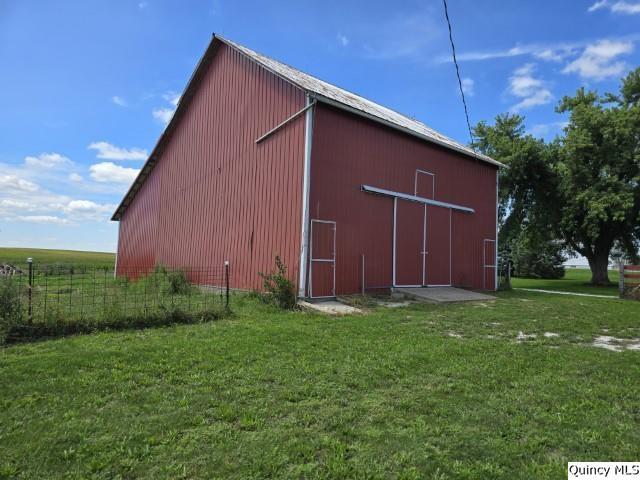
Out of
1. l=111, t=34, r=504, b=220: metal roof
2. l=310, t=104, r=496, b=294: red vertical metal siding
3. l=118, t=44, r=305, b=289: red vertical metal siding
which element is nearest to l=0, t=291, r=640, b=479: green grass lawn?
l=310, t=104, r=496, b=294: red vertical metal siding

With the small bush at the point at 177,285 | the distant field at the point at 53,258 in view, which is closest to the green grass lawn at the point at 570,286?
the small bush at the point at 177,285

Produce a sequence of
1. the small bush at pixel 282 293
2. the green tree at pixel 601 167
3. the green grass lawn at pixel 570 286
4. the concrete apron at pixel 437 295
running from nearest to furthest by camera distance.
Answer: the small bush at pixel 282 293 < the concrete apron at pixel 437 295 < the green grass lawn at pixel 570 286 < the green tree at pixel 601 167

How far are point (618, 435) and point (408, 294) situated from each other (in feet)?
28.2

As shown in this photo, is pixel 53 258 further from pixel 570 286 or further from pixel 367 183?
pixel 570 286

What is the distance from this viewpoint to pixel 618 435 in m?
3.12

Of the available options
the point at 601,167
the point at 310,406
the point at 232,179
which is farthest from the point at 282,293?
the point at 601,167

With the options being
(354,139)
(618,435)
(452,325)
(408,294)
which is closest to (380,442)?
(618,435)

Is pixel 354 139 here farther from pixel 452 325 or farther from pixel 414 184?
pixel 452 325

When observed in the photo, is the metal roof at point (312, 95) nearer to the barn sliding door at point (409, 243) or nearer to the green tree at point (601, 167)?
the barn sliding door at point (409, 243)

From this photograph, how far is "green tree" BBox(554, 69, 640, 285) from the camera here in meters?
21.4

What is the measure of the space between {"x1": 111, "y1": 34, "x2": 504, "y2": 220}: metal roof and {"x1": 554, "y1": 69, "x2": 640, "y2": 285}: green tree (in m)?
8.52

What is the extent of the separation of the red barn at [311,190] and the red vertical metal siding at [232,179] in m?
0.05

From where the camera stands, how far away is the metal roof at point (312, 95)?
11430 millimetres

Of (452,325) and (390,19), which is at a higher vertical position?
(390,19)
